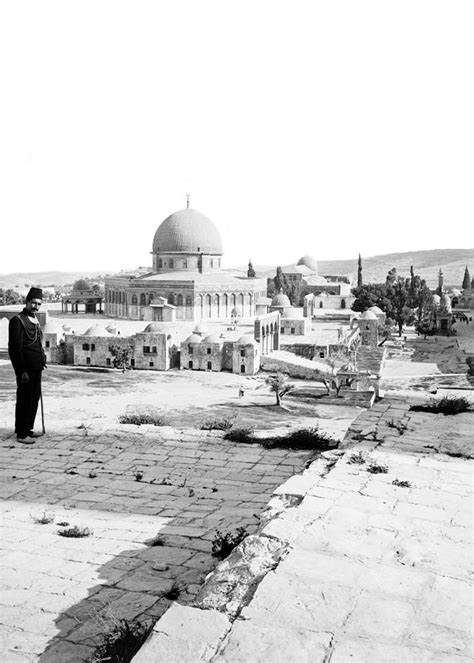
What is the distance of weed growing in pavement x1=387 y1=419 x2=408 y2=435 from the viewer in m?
6.79

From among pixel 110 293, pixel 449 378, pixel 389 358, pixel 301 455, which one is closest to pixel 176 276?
pixel 110 293

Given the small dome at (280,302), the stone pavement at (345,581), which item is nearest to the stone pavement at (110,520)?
the stone pavement at (345,581)

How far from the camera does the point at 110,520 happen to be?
5.38 meters

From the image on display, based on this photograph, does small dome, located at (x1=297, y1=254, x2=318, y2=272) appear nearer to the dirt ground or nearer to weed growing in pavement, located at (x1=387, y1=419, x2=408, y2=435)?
the dirt ground

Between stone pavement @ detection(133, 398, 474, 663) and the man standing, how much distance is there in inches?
153

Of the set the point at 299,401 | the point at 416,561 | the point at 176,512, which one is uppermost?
the point at 416,561

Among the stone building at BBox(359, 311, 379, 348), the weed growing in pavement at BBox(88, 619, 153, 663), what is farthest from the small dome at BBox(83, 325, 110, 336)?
the weed growing in pavement at BBox(88, 619, 153, 663)

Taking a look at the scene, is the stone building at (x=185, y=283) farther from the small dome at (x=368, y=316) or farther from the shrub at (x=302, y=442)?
the shrub at (x=302, y=442)

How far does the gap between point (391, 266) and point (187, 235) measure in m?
112

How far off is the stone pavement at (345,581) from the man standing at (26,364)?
3889mm

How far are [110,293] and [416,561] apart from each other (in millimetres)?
47661

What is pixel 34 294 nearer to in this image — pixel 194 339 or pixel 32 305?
pixel 32 305

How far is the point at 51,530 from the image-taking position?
5105mm

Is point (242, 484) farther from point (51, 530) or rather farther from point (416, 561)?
point (416, 561)
